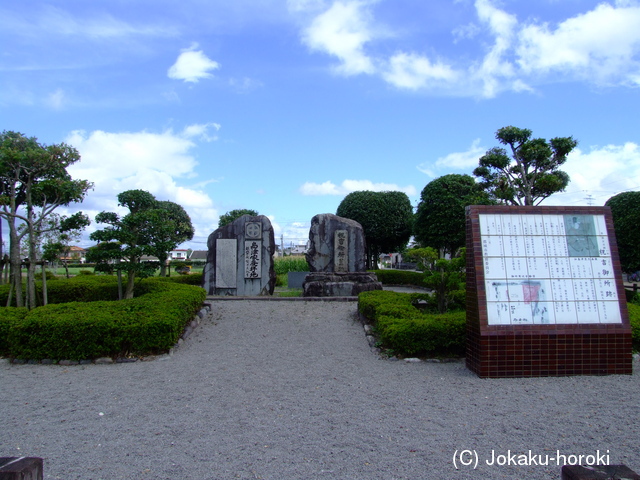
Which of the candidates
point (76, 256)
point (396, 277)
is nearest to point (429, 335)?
point (76, 256)

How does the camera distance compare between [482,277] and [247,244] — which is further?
[247,244]

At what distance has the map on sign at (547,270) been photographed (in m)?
5.19

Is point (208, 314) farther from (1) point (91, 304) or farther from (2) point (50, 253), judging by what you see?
(2) point (50, 253)

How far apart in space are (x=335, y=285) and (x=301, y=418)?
8.00 meters

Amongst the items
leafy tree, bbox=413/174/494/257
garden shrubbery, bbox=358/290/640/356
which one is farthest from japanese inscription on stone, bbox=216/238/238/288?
leafy tree, bbox=413/174/494/257

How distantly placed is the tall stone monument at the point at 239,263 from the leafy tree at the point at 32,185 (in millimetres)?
4448

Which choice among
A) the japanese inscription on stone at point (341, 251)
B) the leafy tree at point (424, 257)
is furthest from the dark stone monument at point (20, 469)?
the japanese inscription on stone at point (341, 251)

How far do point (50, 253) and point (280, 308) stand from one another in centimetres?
456

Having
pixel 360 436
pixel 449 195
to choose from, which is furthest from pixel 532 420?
pixel 449 195

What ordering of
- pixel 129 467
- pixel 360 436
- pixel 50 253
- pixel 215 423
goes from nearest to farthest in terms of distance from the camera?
pixel 129 467 → pixel 360 436 → pixel 215 423 → pixel 50 253

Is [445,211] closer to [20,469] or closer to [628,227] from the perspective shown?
[628,227]

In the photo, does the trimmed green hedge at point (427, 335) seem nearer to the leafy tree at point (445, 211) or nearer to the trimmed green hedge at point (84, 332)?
the trimmed green hedge at point (84, 332)

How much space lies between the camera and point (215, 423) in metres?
3.85

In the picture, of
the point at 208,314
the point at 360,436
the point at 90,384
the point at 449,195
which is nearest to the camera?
the point at 360,436
